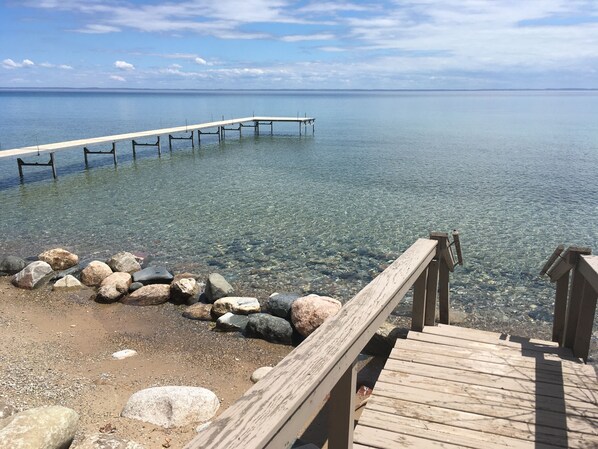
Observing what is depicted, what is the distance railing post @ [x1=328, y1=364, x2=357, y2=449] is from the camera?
216 cm

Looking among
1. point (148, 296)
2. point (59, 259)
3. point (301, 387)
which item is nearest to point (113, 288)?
point (148, 296)

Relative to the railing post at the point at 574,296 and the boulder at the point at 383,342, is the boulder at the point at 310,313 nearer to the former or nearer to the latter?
the boulder at the point at 383,342

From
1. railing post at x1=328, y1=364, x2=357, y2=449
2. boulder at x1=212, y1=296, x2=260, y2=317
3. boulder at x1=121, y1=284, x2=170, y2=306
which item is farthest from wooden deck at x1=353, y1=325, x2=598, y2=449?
boulder at x1=121, y1=284, x2=170, y2=306

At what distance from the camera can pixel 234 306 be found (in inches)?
321

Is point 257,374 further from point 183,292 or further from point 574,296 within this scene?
point 574,296

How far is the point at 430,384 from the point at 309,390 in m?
2.23

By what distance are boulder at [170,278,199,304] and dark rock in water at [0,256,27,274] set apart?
12.1 feet

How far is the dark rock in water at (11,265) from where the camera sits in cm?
1013

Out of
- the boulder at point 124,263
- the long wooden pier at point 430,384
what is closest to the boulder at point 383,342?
the long wooden pier at point 430,384

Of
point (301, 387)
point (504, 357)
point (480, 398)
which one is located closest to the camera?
point (301, 387)

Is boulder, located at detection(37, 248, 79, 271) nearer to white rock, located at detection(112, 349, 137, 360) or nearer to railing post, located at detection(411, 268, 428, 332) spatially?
white rock, located at detection(112, 349, 137, 360)

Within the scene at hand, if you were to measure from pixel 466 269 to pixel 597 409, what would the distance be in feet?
23.0

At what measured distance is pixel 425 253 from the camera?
159 inches

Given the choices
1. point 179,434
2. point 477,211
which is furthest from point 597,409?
point 477,211
